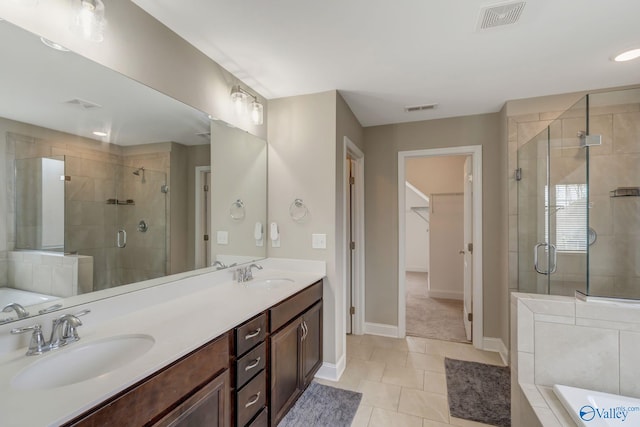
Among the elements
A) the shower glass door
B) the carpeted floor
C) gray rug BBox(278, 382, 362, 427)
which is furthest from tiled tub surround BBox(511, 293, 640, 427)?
the carpeted floor

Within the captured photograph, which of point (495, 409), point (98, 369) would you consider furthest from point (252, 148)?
point (495, 409)

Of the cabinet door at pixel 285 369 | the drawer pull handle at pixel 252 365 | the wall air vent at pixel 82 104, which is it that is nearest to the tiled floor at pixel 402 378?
the cabinet door at pixel 285 369

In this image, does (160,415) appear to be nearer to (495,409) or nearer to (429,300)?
(495,409)

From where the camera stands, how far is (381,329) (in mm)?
3281

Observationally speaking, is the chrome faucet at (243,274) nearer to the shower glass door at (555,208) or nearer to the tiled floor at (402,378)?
the tiled floor at (402,378)

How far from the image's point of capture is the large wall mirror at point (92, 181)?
3.53ft

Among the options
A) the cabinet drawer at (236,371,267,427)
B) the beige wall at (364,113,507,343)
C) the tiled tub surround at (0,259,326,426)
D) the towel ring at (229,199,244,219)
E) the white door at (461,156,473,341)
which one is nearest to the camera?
the tiled tub surround at (0,259,326,426)

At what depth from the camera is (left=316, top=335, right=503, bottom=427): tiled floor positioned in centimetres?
193

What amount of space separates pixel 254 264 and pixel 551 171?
8.12 feet

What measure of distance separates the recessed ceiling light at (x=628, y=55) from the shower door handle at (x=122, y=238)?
10.7 feet

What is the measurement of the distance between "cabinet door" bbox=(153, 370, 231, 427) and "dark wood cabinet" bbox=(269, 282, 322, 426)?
398mm

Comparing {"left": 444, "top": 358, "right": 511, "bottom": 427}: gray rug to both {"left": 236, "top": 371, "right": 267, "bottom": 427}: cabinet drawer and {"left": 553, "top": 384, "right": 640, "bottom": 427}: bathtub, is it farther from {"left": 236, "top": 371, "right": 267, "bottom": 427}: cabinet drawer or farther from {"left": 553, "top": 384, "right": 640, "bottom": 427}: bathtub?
{"left": 236, "top": 371, "right": 267, "bottom": 427}: cabinet drawer

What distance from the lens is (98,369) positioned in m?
1.12

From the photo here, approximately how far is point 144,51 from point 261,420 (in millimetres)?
2073
